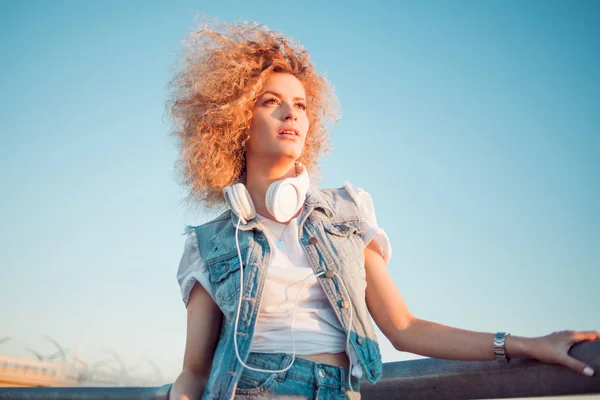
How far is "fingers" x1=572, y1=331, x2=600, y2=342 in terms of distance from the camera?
1.75m

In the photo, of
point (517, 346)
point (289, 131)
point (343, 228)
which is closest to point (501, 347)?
point (517, 346)

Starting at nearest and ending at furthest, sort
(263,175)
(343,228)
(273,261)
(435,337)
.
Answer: (435,337)
(273,261)
(343,228)
(263,175)

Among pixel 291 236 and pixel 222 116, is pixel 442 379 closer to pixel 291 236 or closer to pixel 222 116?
pixel 291 236

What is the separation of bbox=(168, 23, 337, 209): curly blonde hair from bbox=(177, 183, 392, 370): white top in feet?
2.07

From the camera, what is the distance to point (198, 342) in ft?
9.09

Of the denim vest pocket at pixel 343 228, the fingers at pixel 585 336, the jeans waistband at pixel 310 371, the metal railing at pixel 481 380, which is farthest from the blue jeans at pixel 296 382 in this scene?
the fingers at pixel 585 336

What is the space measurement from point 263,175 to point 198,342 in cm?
94

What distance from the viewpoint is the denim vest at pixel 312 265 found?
2510 mm

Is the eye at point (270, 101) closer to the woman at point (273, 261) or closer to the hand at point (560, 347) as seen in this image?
the woman at point (273, 261)

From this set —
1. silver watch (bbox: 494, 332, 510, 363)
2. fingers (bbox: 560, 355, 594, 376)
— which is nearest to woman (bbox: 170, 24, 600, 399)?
silver watch (bbox: 494, 332, 510, 363)

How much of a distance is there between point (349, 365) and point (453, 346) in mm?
489

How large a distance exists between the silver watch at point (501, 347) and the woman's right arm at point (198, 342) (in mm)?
1381

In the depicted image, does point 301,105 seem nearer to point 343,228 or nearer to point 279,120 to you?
point 279,120

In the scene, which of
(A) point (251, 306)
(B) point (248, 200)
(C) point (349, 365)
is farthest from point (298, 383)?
(B) point (248, 200)
